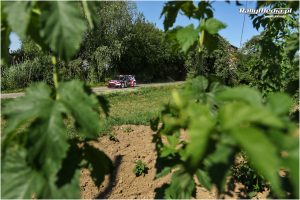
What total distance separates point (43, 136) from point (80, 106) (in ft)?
0.52

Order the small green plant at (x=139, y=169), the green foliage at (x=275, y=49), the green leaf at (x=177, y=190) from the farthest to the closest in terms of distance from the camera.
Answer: the small green plant at (x=139, y=169)
the green foliage at (x=275, y=49)
the green leaf at (x=177, y=190)

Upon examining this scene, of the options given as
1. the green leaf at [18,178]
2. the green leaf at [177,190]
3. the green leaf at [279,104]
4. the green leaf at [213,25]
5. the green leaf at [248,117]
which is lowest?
the green leaf at [177,190]

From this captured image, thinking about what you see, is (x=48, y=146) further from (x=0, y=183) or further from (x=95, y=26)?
(x=95, y=26)

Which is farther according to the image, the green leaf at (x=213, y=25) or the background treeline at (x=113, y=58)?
the background treeline at (x=113, y=58)

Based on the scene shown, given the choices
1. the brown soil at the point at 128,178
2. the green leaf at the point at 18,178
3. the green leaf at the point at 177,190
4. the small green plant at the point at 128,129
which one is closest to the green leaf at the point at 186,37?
the green leaf at the point at 177,190

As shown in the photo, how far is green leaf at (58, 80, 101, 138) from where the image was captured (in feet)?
3.90

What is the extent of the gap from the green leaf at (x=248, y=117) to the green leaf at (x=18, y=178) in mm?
699

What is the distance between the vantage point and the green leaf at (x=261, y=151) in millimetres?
755

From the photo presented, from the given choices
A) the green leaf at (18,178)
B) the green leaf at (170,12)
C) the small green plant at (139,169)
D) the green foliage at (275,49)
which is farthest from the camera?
the small green plant at (139,169)

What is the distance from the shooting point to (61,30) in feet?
3.80

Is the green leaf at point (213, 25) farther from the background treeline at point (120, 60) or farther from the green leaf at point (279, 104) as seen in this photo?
the background treeline at point (120, 60)

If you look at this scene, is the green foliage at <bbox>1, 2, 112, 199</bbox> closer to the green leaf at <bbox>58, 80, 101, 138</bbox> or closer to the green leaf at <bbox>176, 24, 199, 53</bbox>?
the green leaf at <bbox>58, 80, 101, 138</bbox>

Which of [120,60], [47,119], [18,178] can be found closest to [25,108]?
[47,119]

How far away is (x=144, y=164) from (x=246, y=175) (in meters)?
1.32
